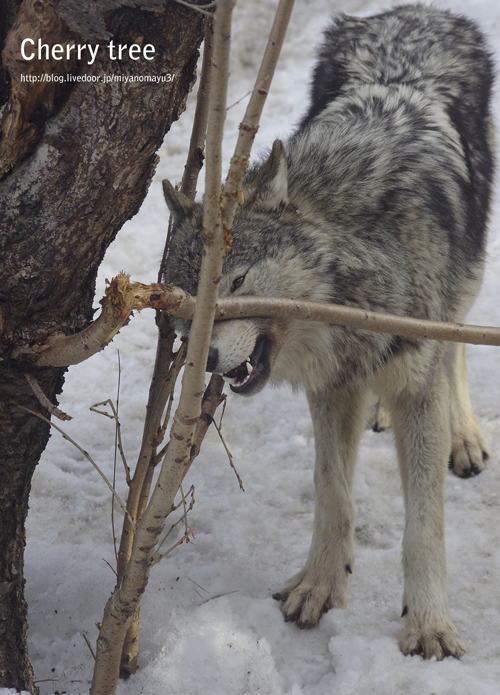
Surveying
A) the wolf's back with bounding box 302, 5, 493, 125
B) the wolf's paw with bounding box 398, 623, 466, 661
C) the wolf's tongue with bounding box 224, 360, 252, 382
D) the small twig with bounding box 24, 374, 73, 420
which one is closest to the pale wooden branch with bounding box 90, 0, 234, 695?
the small twig with bounding box 24, 374, 73, 420

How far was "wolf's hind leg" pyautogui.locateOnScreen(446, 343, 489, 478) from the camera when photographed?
12.1 ft

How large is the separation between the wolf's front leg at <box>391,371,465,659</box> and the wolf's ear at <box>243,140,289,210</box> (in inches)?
40.9

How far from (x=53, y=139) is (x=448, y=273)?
69.3 inches

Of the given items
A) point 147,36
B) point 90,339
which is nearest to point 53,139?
point 147,36

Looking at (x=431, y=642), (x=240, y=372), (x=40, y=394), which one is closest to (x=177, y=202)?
(x=240, y=372)

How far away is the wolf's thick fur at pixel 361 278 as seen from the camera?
7.93 ft

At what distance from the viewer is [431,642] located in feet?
7.94

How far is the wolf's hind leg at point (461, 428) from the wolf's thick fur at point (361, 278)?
26.5 inches

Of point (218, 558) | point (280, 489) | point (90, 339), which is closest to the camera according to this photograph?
point (90, 339)

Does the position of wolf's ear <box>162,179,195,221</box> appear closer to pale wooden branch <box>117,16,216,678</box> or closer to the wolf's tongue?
pale wooden branch <box>117,16,216,678</box>

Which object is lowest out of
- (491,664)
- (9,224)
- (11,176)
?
(491,664)

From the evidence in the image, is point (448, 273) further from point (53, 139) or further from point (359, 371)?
point (53, 139)

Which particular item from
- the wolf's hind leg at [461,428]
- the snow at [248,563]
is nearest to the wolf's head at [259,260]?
the snow at [248,563]

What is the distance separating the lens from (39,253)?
178 centimetres
